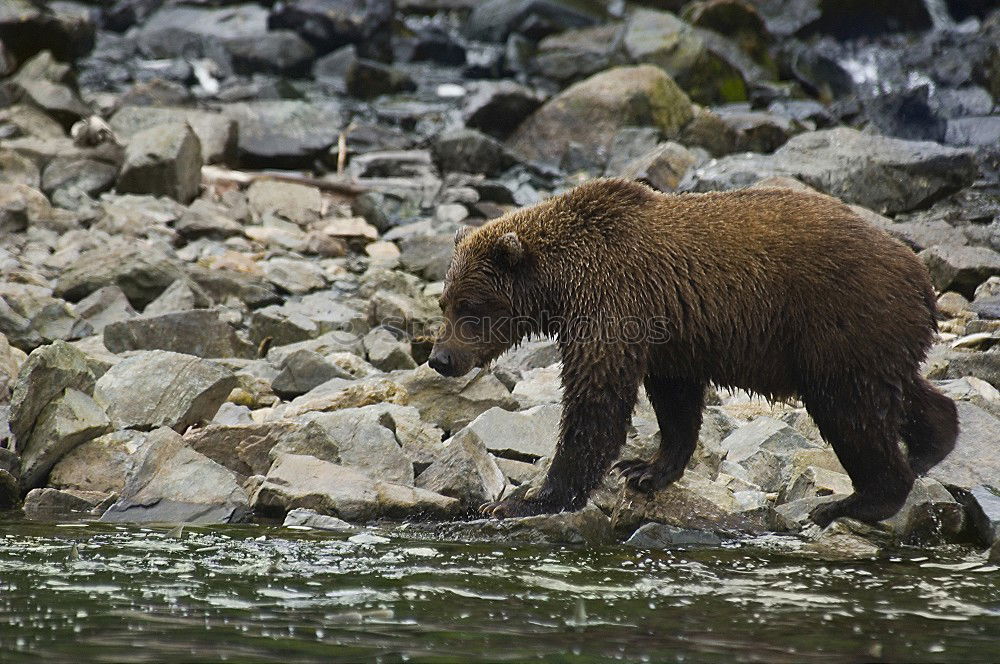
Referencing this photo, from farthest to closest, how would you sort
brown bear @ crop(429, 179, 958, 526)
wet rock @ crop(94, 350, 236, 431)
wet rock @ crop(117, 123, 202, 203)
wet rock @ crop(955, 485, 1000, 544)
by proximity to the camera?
wet rock @ crop(117, 123, 202, 203) < wet rock @ crop(94, 350, 236, 431) < brown bear @ crop(429, 179, 958, 526) < wet rock @ crop(955, 485, 1000, 544)

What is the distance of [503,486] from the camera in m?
7.27

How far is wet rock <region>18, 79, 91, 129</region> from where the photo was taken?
18734mm

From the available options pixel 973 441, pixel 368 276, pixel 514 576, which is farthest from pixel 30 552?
pixel 368 276

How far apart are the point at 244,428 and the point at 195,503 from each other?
0.81 meters

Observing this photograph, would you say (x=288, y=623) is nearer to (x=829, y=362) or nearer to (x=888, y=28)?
(x=829, y=362)

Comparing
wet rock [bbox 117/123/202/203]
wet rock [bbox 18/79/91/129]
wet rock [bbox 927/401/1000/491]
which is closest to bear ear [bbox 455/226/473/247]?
wet rock [bbox 927/401/1000/491]

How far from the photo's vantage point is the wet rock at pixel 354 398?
8.30 metres

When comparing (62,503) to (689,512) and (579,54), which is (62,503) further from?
(579,54)

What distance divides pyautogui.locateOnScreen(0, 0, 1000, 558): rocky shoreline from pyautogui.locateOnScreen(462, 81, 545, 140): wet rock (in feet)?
0.23

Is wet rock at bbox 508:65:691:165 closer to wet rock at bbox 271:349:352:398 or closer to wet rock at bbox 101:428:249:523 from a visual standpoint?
wet rock at bbox 271:349:352:398

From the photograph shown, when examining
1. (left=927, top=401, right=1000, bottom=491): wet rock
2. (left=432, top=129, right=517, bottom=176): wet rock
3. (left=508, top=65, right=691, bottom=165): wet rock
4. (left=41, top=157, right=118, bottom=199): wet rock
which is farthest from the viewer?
(left=508, top=65, right=691, bottom=165): wet rock

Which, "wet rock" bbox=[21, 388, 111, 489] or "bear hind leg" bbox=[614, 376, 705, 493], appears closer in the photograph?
"bear hind leg" bbox=[614, 376, 705, 493]

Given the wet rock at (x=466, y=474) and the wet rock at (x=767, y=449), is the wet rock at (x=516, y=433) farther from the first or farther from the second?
the wet rock at (x=767, y=449)

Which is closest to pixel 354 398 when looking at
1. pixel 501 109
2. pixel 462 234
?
pixel 462 234
